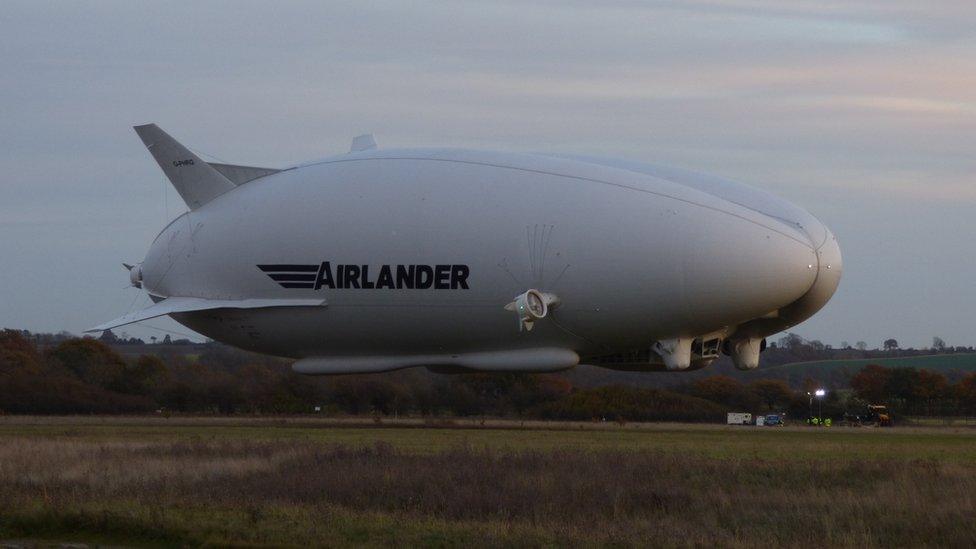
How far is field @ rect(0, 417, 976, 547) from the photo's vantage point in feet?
73.9

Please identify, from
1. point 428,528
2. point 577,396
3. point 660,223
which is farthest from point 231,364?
point 428,528

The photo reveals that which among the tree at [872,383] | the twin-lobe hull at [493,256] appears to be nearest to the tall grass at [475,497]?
the twin-lobe hull at [493,256]

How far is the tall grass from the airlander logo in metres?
4.69

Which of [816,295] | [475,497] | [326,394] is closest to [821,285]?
[816,295]

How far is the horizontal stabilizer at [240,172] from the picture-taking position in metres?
42.9

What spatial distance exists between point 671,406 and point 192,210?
2462 centimetres

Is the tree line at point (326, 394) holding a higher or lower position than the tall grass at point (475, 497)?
higher

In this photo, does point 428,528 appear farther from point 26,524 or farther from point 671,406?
point 671,406

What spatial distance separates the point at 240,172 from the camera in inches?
1699

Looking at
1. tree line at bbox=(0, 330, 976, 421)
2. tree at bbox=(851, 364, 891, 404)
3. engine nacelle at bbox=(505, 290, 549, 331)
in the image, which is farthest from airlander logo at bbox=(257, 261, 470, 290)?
tree at bbox=(851, 364, 891, 404)

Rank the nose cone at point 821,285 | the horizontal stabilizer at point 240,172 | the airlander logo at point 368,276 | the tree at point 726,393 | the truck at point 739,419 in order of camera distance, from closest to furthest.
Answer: the airlander logo at point 368,276 → the nose cone at point 821,285 → the horizontal stabilizer at point 240,172 → the truck at point 739,419 → the tree at point 726,393

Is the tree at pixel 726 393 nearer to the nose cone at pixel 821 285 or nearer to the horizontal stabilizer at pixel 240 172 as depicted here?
the nose cone at pixel 821 285

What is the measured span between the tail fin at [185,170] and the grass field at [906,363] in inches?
2044

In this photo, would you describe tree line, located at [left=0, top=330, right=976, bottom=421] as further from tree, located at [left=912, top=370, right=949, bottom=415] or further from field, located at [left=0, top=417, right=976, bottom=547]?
field, located at [left=0, top=417, right=976, bottom=547]
